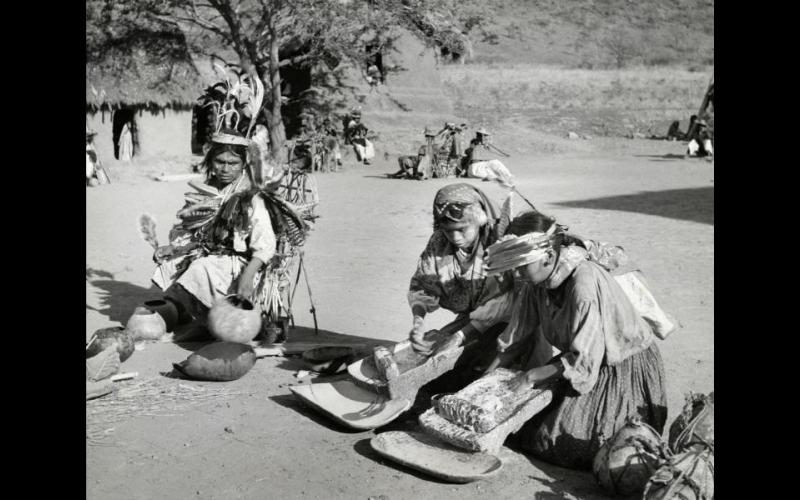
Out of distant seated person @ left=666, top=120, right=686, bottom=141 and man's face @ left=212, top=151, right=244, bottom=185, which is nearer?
man's face @ left=212, top=151, right=244, bottom=185

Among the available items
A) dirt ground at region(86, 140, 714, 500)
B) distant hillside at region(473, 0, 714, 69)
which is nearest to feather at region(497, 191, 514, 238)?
dirt ground at region(86, 140, 714, 500)

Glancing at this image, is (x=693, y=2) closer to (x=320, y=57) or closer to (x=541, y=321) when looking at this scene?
(x=320, y=57)

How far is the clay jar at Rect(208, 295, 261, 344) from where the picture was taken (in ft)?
17.1

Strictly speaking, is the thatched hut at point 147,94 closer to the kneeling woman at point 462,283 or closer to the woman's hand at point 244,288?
the woman's hand at point 244,288

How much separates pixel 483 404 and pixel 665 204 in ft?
32.2

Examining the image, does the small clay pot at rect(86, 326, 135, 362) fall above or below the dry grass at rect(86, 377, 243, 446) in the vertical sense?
above

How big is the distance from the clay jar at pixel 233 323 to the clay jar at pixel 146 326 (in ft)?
1.70

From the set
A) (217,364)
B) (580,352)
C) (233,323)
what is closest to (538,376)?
(580,352)

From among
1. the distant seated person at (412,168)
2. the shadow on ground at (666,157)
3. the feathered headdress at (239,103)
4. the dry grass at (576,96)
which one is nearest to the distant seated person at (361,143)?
the distant seated person at (412,168)

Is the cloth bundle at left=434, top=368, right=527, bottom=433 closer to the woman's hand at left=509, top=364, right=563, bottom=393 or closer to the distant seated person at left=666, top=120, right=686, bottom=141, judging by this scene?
the woman's hand at left=509, top=364, right=563, bottom=393

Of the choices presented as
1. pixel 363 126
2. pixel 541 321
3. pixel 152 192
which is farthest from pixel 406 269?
pixel 363 126

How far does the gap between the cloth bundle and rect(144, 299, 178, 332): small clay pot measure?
9.03ft

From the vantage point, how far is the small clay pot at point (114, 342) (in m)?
4.92
